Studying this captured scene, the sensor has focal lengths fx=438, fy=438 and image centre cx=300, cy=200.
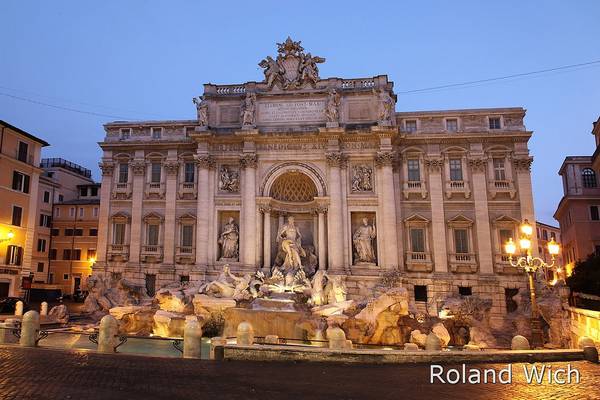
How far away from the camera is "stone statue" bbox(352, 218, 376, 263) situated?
2897 cm

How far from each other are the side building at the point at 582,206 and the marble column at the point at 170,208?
111 ft

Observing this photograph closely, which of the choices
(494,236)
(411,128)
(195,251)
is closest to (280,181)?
(195,251)

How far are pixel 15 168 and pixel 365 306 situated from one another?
2978 centimetres

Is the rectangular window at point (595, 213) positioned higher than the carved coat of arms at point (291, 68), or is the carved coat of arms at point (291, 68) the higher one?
the carved coat of arms at point (291, 68)

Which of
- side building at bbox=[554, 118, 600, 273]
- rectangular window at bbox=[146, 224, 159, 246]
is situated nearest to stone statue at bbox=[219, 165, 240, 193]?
rectangular window at bbox=[146, 224, 159, 246]

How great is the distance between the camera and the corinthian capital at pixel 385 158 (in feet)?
96.5

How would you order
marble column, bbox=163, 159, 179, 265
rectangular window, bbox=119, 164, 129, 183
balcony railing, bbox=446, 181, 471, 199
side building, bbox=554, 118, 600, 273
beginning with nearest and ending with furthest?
balcony railing, bbox=446, 181, 471, 199 → marble column, bbox=163, 159, 179, 265 → rectangular window, bbox=119, 164, 129, 183 → side building, bbox=554, 118, 600, 273

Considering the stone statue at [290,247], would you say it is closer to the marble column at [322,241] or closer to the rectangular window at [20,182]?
the marble column at [322,241]

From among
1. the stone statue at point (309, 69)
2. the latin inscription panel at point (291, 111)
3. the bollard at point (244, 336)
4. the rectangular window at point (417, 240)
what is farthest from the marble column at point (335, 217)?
the bollard at point (244, 336)

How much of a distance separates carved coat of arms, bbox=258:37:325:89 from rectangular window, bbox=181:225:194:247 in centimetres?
1180

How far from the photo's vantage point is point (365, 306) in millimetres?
22750

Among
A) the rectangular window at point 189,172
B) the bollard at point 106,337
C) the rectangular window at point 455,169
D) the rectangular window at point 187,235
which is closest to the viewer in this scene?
the bollard at point 106,337

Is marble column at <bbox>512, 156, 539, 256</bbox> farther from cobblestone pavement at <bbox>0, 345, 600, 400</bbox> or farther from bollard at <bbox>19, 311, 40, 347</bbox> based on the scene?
bollard at <bbox>19, 311, 40, 347</bbox>

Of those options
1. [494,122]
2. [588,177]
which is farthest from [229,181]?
[588,177]
